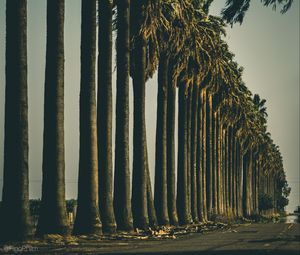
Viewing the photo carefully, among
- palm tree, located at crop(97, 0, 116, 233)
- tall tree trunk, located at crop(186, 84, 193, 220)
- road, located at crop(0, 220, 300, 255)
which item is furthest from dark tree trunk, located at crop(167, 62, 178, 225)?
road, located at crop(0, 220, 300, 255)

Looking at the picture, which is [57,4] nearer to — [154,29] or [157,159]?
[154,29]

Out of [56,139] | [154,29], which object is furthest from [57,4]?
[154,29]

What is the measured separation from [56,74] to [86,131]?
187 inches

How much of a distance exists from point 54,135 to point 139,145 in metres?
14.7

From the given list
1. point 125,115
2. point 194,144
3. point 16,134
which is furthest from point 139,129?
point 194,144

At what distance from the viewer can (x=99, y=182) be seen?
3906 cm

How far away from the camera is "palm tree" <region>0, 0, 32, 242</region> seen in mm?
28812

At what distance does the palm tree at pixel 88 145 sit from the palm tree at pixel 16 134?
262 inches

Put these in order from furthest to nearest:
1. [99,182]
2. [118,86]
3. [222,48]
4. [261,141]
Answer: [261,141] → [222,48] → [118,86] → [99,182]

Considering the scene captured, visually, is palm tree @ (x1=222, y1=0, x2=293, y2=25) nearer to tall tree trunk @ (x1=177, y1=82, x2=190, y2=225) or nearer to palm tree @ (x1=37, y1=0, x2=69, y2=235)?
palm tree @ (x1=37, y1=0, x2=69, y2=235)

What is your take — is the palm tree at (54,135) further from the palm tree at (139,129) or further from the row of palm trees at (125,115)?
the palm tree at (139,129)

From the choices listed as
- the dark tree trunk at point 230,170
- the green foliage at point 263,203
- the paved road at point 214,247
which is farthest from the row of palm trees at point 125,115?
the green foliage at point 263,203

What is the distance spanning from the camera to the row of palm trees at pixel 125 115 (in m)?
29.7

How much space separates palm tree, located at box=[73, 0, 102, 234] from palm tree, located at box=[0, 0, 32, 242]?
6.66m
